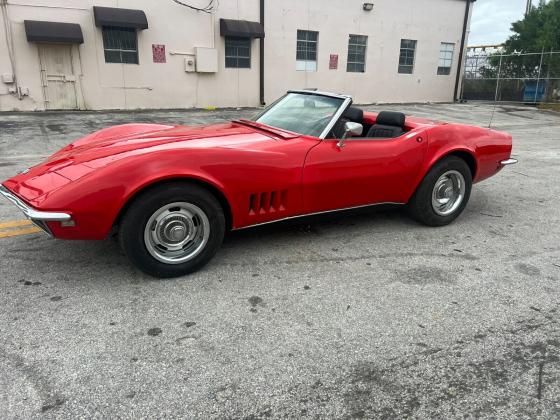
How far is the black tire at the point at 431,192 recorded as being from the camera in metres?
4.33

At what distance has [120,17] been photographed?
1393cm

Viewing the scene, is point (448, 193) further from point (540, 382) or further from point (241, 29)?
point (241, 29)

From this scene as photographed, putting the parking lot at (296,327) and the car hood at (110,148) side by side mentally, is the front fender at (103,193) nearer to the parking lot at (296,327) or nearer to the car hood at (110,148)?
the car hood at (110,148)

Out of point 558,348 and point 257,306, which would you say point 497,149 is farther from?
point 257,306

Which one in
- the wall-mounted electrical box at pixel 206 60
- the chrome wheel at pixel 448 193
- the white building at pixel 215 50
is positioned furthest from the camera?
the wall-mounted electrical box at pixel 206 60

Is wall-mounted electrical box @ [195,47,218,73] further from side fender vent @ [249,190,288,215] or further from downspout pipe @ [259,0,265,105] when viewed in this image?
side fender vent @ [249,190,288,215]

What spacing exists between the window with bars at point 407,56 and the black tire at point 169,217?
770 inches

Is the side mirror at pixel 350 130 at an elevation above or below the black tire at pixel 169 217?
above

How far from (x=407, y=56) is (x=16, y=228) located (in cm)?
1989

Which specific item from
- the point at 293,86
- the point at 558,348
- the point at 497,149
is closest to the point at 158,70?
the point at 293,86

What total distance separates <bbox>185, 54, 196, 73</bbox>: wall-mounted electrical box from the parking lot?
40.9ft

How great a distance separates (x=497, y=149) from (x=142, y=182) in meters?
3.70

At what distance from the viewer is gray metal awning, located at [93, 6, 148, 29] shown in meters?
13.7

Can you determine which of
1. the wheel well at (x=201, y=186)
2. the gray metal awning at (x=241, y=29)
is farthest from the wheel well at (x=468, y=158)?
the gray metal awning at (x=241, y=29)
